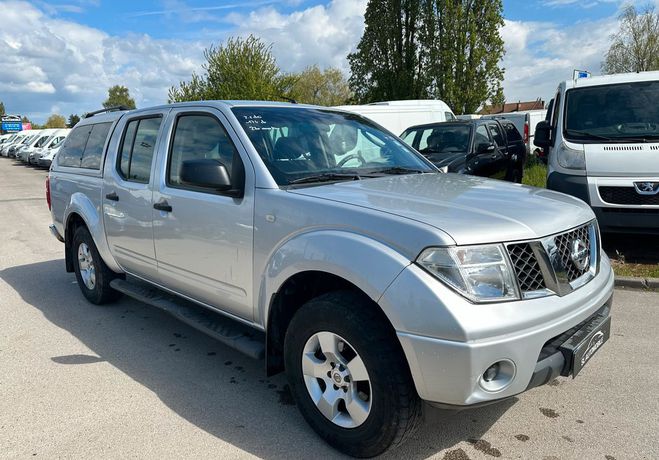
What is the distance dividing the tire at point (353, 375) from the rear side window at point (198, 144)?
1.23 meters

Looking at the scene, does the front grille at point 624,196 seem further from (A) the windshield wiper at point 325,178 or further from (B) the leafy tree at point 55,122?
(B) the leafy tree at point 55,122

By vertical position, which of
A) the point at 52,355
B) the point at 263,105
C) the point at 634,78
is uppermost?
the point at 634,78

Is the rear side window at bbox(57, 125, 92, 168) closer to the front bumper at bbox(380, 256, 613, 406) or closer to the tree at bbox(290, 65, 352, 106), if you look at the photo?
the front bumper at bbox(380, 256, 613, 406)

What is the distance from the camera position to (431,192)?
303cm

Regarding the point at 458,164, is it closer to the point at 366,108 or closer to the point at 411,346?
the point at 366,108

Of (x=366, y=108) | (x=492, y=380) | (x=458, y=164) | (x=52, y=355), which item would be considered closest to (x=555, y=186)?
(x=458, y=164)

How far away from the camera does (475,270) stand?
233cm

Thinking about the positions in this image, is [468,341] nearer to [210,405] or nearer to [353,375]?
[353,375]

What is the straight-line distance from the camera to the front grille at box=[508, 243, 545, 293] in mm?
2404

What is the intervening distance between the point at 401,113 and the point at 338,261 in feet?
41.2

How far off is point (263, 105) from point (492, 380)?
8.09 feet

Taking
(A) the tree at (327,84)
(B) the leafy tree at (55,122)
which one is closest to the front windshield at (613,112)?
(A) the tree at (327,84)

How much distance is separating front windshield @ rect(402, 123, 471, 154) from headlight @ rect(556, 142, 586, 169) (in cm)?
314

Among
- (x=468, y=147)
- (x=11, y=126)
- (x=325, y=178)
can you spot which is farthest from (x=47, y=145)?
(x=11, y=126)
